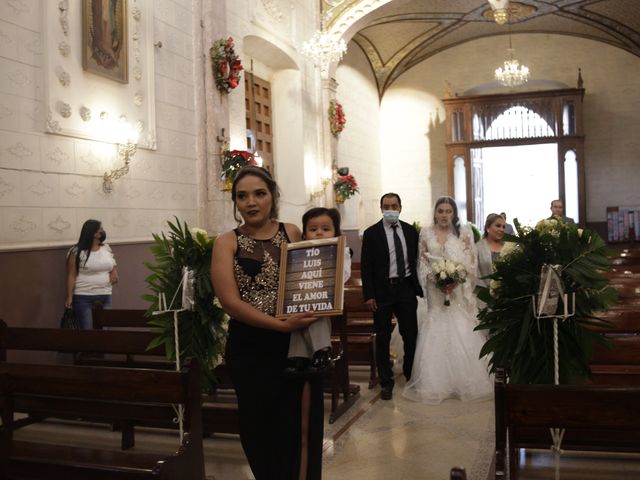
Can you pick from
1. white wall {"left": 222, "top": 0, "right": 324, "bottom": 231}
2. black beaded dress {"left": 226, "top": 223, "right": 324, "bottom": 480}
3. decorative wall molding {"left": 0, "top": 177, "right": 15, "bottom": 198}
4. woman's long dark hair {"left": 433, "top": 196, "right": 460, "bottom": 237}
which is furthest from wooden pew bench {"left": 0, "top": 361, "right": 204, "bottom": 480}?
white wall {"left": 222, "top": 0, "right": 324, "bottom": 231}

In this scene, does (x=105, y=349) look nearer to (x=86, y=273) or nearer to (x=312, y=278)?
(x=86, y=273)

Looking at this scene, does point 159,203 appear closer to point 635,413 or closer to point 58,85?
point 58,85

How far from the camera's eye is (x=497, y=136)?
56.0 feet

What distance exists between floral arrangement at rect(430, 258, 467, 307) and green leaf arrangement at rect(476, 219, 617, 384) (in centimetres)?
264

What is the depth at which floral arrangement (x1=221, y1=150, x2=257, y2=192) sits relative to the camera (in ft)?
29.7

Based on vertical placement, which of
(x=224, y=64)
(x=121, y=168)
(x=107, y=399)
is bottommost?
(x=107, y=399)

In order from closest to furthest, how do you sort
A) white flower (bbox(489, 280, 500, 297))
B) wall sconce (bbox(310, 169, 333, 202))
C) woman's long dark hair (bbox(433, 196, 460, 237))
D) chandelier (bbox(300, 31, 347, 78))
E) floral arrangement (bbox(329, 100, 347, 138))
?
white flower (bbox(489, 280, 500, 297))
woman's long dark hair (bbox(433, 196, 460, 237))
chandelier (bbox(300, 31, 347, 78))
wall sconce (bbox(310, 169, 333, 202))
floral arrangement (bbox(329, 100, 347, 138))

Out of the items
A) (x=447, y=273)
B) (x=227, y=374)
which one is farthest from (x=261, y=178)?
(x=447, y=273)

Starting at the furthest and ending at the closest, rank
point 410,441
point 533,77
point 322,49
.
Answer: point 533,77 < point 322,49 < point 410,441

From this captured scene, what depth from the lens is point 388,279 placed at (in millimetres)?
6020

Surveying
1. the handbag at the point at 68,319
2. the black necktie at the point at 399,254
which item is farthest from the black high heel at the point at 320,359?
the handbag at the point at 68,319

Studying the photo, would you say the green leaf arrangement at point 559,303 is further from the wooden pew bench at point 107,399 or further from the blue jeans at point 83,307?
the blue jeans at point 83,307

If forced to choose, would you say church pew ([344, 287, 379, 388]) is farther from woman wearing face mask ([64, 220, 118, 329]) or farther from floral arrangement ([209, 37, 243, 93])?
floral arrangement ([209, 37, 243, 93])

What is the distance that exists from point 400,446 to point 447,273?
190 cm
